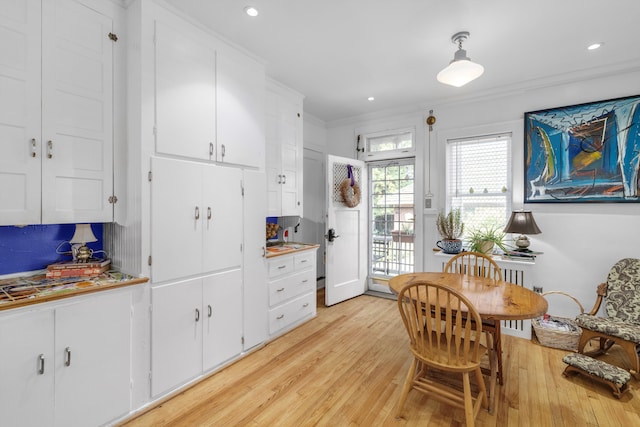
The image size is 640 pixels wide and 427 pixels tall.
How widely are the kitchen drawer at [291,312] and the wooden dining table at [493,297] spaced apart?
1342 millimetres

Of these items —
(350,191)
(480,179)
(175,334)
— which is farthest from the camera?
(350,191)

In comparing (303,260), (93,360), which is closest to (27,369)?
(93,360)

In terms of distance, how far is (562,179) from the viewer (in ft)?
10.5

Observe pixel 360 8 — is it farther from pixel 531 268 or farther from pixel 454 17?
pixel 531 268

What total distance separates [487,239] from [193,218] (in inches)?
123

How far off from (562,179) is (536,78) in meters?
1.19

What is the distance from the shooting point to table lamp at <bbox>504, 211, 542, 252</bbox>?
3.06 metres

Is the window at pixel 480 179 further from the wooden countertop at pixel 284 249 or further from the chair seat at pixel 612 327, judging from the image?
the wooden countertop at pixel 284 249

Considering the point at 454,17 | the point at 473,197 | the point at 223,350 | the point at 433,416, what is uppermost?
the point at 454,17

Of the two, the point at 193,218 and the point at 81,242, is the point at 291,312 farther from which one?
the point at 81,242

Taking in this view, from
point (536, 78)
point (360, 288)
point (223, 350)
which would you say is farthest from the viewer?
point (360, 288)

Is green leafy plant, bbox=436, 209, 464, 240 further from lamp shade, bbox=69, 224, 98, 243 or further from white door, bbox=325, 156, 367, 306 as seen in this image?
lamp shade, bbox=69, 224, 98, 243

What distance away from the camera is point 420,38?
8.15 feet

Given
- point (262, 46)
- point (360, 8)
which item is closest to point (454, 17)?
point (360, 8)
